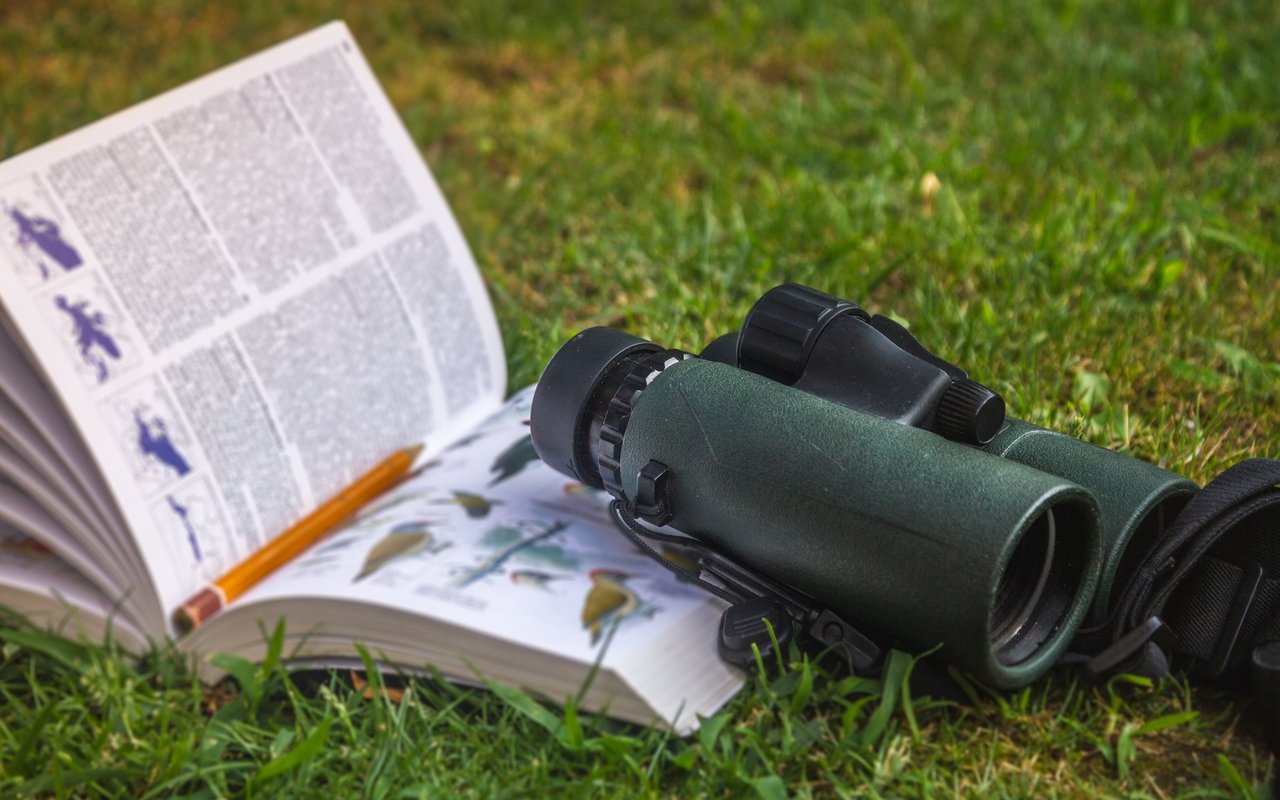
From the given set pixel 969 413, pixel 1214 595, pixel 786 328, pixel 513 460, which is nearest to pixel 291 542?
pixel 513 460

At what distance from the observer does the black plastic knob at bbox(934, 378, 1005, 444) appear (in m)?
1.18

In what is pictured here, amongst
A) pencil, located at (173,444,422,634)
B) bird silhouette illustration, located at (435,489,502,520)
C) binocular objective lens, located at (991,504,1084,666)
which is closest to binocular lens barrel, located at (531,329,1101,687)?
binocular objective lens, located at (991,504,1084,666)

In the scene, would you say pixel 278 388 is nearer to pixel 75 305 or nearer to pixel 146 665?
pixel 75 305

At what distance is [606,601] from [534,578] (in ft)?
0.29

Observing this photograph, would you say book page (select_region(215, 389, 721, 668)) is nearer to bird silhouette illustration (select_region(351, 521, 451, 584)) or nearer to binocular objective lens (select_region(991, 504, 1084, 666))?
bird silhouette illustration (select_region(351, 521, 451, 584))

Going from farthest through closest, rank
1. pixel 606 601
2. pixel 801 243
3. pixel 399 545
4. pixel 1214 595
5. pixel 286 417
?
1. pixel 801 243
2. pixel 286 417
3. pixel 399 545
4. pixel 606 601
5. pixel 1214 595

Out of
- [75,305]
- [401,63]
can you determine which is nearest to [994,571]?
[75,305]

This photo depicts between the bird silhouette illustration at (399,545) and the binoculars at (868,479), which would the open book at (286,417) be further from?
the binoculars at (868,479)

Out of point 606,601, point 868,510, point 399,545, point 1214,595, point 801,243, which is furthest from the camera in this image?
point 801,243

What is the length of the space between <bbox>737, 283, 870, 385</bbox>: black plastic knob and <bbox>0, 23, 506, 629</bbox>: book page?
0.59 metres

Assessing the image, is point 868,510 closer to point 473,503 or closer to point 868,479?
point 868,479

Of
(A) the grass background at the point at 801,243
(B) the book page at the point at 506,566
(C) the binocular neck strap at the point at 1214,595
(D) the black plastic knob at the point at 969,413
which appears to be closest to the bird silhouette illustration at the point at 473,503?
(B) the book page at the point at 506,566

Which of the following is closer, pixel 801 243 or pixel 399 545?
pixel 399 545

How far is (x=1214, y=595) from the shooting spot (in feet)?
4.09
